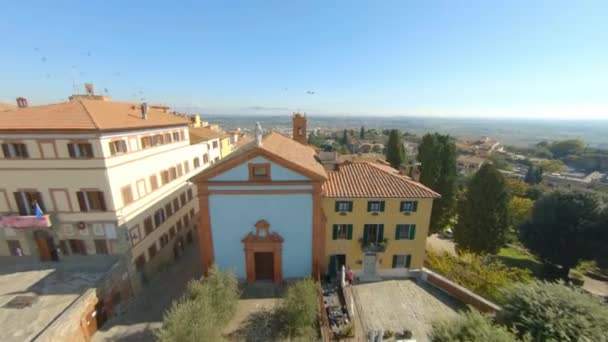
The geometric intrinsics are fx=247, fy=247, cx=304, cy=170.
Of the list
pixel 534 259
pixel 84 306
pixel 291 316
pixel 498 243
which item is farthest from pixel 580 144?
pixel 84 306

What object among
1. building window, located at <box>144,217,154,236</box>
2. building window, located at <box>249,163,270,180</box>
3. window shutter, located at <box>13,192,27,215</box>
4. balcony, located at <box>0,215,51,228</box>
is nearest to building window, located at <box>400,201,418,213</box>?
building window, located at <box>249,163,270,180</box>

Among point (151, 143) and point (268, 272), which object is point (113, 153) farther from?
point (268, 272)

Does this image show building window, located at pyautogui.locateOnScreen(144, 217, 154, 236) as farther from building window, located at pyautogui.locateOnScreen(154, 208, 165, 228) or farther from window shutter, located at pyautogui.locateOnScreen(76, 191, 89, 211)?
window shutter, located at pyautogui.locateOnScreen(76, 191, 89, 211)

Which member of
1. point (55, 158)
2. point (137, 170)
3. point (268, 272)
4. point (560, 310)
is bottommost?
point (268, 272)

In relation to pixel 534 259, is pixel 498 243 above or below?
Answer: above

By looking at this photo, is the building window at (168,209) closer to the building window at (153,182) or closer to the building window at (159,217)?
the building window at (159,217)

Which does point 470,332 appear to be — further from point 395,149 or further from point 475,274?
point 395,149
